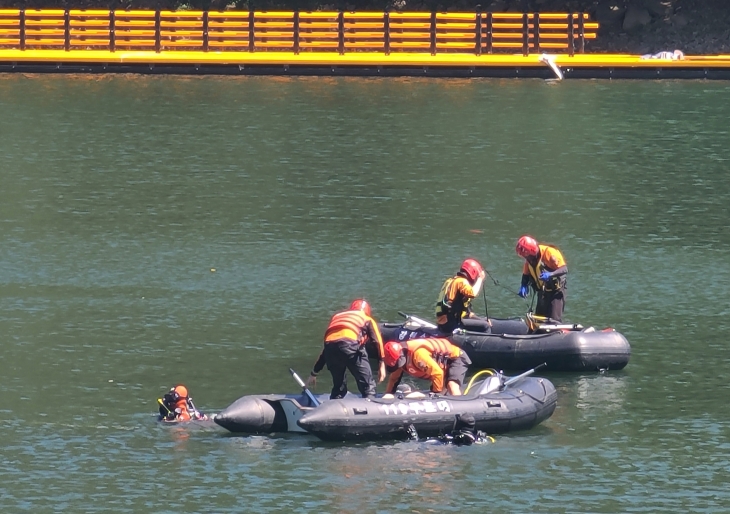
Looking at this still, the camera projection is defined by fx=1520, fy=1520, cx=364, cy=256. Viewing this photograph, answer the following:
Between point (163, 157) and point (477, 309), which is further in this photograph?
point (163, 157)

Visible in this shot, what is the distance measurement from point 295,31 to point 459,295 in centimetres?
3719

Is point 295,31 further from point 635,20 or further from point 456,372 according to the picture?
point 456,372

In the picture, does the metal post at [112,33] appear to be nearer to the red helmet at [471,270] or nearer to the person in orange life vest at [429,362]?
the red helmet at [471,270]

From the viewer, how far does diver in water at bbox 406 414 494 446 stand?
802 inches

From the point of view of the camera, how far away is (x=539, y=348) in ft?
78.6

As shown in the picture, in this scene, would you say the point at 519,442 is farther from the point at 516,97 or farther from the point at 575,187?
the point at 516,97

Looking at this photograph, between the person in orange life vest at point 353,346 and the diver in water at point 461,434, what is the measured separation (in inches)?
34.9

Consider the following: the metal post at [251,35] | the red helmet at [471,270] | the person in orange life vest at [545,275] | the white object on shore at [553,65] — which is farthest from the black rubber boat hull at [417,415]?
the metal post at [251,35]

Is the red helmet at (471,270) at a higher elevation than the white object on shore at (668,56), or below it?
below

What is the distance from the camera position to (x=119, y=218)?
35.0m

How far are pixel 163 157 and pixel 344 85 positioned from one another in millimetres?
13905

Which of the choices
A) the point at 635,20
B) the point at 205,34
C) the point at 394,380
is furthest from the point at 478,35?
the point at 394,380

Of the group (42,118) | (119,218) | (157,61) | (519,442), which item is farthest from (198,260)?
(157,61)

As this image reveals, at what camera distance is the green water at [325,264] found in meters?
19.6
